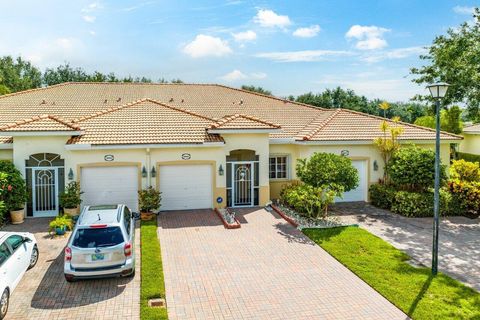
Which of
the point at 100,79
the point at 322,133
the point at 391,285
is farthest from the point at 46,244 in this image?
the point at 100,79

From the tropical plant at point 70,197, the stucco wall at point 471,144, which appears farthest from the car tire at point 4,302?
the stucco wall at point 471,144

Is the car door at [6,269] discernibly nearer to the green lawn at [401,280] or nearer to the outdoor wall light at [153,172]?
the outdoor wall light at [153,172]

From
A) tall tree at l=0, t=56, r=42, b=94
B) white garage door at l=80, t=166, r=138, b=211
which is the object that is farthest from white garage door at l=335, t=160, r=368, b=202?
tall tree at l=0, t=56, r=42, b=94

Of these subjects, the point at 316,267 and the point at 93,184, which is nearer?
the point at 316,267

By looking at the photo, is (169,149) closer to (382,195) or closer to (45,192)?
(45,192)

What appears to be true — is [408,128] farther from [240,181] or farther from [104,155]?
[104,155]

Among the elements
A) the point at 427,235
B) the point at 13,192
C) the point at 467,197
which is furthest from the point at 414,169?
the point at 13,192

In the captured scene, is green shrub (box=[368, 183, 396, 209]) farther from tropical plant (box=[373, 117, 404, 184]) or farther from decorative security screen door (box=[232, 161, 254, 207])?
decorative security screen door (box=[232, 161, 254, 207])

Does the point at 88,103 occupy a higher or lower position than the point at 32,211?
higher
